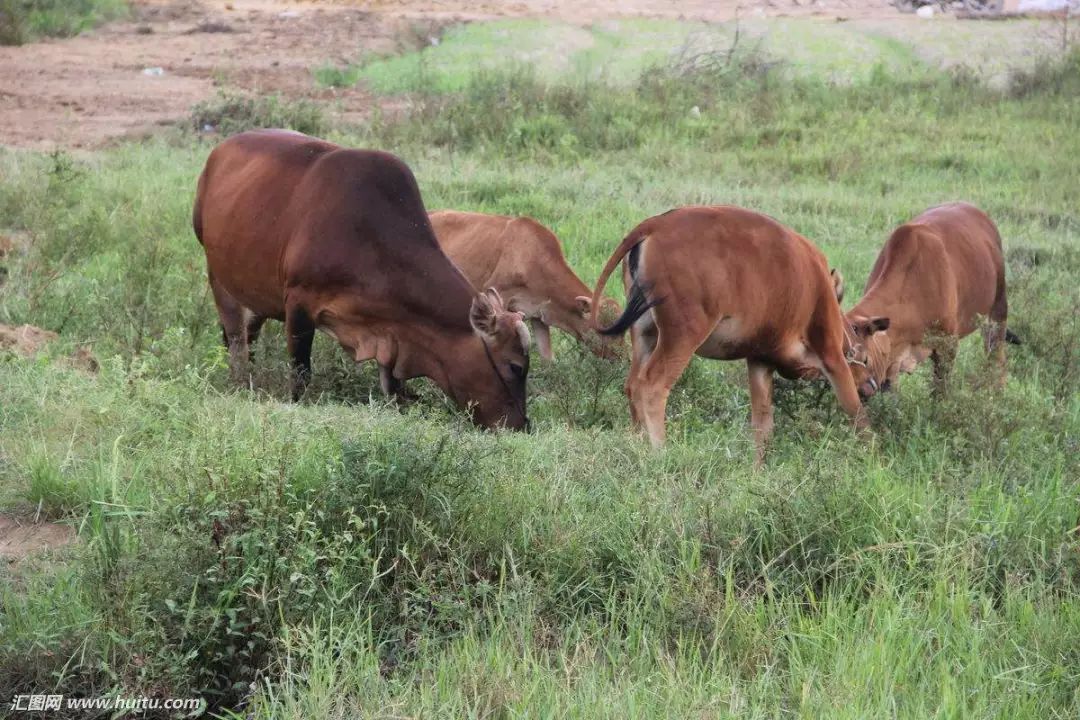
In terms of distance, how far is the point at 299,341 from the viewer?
22.3 feet

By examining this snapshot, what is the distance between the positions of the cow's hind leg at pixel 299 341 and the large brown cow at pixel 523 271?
5.81ft

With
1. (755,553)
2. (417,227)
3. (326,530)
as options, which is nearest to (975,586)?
(755,553)

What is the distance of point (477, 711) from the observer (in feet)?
12.0

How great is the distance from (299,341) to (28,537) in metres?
2.38

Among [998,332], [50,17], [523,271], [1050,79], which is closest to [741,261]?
[523,271]

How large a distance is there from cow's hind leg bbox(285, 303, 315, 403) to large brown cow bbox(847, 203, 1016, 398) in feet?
8.82

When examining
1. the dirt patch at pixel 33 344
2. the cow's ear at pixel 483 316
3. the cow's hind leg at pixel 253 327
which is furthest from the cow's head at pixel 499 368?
the dirt patch at pixel 33 344

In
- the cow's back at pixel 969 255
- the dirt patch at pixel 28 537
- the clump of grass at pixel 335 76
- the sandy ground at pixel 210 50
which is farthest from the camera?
the clump of grass at pixel 335 76

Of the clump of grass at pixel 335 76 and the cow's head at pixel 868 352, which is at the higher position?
the cow's head at pixel 868 352

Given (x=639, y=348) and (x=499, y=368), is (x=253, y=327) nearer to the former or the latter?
(x=499, y=368)

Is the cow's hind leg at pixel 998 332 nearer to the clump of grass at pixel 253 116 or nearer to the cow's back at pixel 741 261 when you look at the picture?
the cow's back at pixel 741 261

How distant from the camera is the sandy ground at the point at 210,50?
49.0 feet

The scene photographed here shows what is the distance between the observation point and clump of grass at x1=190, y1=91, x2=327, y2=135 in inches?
520

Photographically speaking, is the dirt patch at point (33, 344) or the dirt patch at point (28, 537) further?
the dirt patch at point (33, 344)
